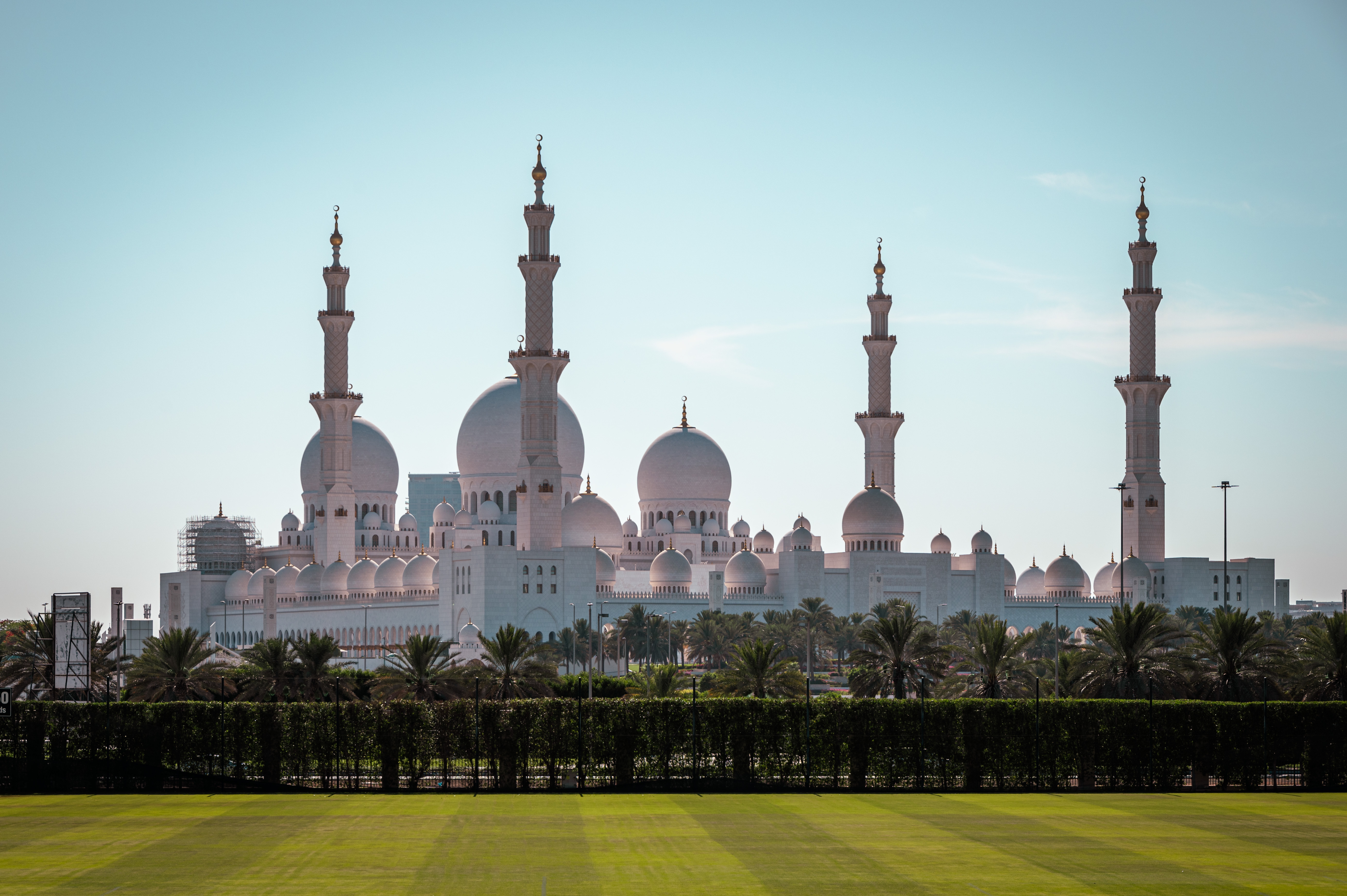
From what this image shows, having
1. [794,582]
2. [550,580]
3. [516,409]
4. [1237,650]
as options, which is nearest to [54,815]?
[1237,650]

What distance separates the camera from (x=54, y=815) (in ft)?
98.9

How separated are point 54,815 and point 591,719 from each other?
11.1 metres

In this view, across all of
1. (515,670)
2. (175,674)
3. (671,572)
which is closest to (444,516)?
(671,572)

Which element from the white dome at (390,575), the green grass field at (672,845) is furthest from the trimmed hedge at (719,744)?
the white dome at (390,575)

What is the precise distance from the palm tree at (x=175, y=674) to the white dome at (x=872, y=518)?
52.9 m

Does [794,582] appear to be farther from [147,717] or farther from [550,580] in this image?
[147,717]

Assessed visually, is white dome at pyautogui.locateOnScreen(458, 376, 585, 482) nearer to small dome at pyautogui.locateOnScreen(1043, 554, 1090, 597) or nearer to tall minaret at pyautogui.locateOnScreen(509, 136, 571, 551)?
tall minaret at pyautogui.locateOnScreen(509, 136, 571, 551)

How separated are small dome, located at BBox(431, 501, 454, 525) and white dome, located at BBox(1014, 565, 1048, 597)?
118 ft

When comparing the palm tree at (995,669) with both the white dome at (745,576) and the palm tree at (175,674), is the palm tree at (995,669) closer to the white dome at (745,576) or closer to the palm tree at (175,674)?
the palm tree at (175,674)

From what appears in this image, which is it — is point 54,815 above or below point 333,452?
below

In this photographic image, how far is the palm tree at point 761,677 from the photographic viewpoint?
48156mm

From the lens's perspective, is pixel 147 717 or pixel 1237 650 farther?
pixel 1237 650

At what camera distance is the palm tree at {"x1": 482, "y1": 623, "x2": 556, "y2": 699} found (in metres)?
48.7

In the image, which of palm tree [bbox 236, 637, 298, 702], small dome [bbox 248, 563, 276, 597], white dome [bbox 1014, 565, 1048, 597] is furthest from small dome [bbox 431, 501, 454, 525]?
palm tree [bbox 236, 637, 298, 702]
